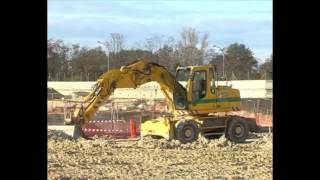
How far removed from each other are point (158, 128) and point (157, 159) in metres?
3.57

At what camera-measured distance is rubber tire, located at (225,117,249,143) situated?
575 inches

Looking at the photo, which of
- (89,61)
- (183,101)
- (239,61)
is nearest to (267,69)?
(183,101)

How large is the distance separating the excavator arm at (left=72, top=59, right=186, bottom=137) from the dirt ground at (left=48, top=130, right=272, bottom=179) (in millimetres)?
722

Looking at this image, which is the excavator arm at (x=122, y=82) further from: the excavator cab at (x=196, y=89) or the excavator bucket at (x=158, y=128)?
the excavator bucket at (x=158, y=128)

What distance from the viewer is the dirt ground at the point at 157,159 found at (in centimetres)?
905

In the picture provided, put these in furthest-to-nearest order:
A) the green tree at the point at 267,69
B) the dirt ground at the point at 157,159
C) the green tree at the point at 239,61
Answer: the green tree at the point at 239,61
the dirt ground at the point at 157,159
the green tree at the point at 267,69

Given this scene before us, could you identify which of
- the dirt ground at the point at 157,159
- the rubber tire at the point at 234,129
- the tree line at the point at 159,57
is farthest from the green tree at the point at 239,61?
the dirt ground at the point at 157,159

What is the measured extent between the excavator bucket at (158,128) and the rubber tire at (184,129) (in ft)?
0.63

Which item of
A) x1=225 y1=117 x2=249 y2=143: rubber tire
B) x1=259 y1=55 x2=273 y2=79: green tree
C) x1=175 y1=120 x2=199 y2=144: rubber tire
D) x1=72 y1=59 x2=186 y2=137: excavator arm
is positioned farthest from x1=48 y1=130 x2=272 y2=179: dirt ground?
x1=259 y1=55 x2=273 y2=79: green tree
